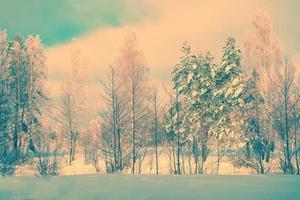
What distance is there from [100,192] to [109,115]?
16562mm

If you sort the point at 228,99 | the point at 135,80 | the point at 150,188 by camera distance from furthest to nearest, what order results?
the point at 135,80
the point at 228,99
the point at 150,188

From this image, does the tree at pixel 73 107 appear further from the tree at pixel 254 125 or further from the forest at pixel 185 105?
the tree at pixel 254 125

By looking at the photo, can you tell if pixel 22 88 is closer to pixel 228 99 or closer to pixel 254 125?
pixel 228 99

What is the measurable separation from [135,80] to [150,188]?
901 inches

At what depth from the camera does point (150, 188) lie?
985 cm

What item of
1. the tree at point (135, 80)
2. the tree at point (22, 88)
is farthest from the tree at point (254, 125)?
the tree at point (22, 88)

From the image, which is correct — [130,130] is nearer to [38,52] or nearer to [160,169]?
[160,169]

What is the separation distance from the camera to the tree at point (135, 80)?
32.1 metres

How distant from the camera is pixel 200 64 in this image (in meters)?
34.8

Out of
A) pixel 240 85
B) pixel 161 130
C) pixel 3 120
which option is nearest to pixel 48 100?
pixel 3 120

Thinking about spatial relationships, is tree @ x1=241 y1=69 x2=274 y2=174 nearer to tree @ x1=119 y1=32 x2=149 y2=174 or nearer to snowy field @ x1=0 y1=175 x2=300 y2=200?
tree @ x1=119 y1=32 x2=149 y2=174

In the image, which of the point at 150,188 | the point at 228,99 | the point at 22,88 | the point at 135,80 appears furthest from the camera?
the point at 22,88

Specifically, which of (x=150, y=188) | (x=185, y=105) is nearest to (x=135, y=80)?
(x=185, y=105)

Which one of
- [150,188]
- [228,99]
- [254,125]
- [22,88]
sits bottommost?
[150,188]
